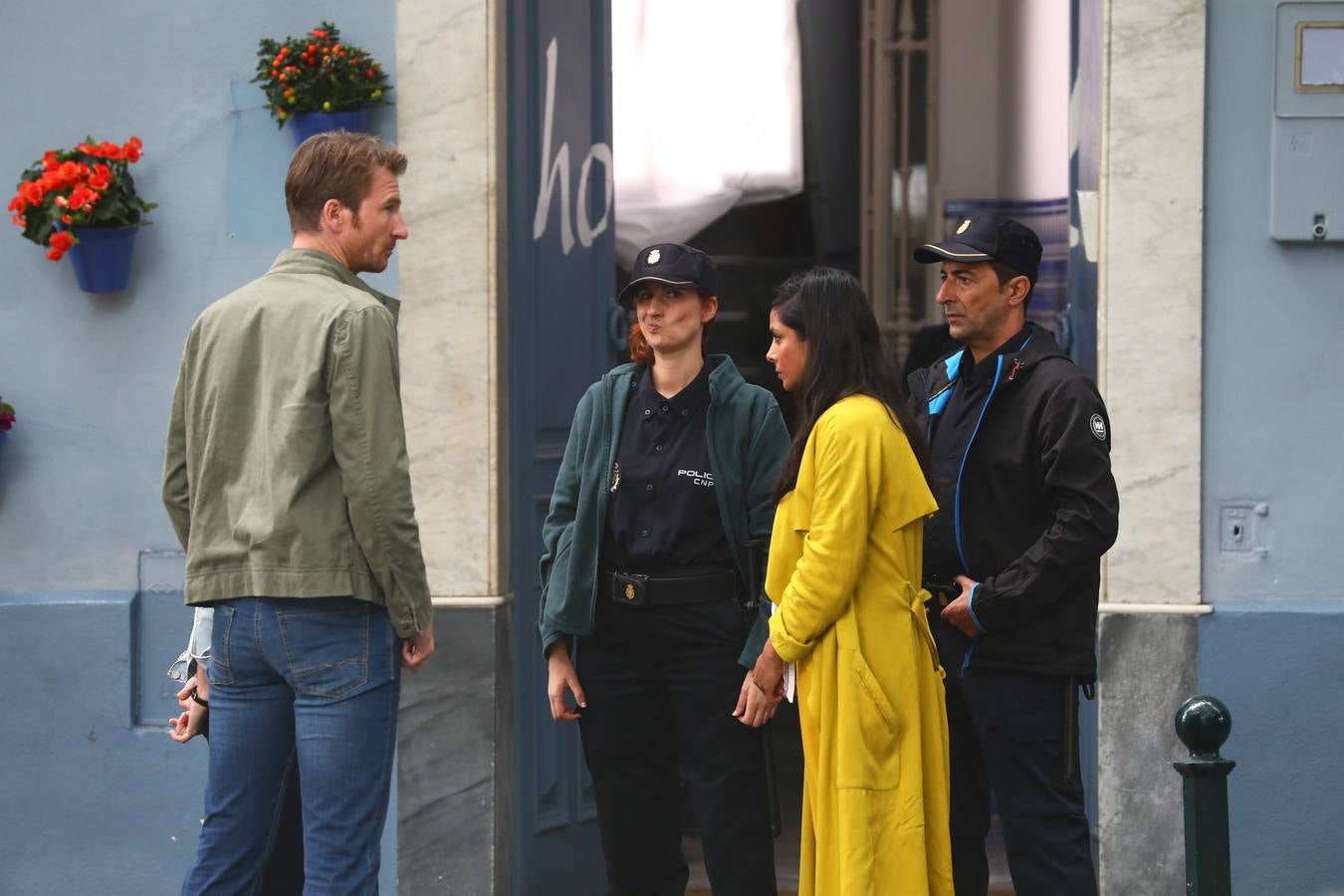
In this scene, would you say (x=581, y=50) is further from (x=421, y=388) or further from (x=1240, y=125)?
(x=1240, y=125)

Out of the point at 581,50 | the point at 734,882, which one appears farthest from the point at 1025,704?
the point at 581,50

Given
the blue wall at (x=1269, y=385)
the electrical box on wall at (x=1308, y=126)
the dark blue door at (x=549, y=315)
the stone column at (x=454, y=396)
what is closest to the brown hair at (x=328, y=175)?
the stone column at (x=454, y=396)

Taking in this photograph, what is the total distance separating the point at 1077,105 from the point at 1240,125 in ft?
1.92

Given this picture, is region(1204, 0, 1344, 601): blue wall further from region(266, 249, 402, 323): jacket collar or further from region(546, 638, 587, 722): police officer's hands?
region(266, 249, 402, 323): jacket collar

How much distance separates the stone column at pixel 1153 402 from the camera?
480 centimetres

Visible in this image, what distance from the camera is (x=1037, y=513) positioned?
3.75 m

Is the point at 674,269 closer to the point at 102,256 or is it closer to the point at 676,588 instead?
the point at 676,588

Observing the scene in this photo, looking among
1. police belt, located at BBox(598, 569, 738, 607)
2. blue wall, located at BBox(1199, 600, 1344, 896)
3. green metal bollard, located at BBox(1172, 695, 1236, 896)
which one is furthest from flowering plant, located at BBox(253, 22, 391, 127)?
green metal bollard, located at BBox(1172, 695, 1236, 896)

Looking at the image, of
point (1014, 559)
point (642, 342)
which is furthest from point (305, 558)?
point (1014, 559)

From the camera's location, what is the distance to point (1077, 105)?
17.3 ft

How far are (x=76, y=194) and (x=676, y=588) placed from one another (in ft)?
7.44

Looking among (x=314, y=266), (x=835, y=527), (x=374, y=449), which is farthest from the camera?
(x=835, y=527)

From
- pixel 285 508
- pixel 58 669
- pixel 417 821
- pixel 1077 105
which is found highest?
pixel 1077 105

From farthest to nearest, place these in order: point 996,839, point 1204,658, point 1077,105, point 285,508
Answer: point 996,839 < point 1077,105 < point 1204,658 < point 285,508
